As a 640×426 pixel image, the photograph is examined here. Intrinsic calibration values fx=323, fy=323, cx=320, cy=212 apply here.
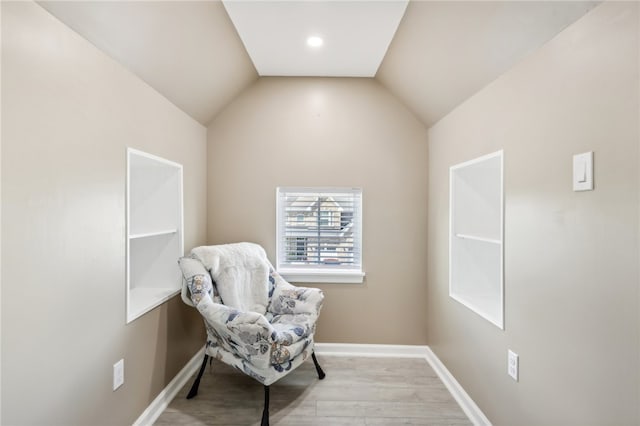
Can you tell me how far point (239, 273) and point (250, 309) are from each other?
29 centimetres

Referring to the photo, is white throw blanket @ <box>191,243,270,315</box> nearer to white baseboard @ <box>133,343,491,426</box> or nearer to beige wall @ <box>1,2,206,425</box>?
beige wall @ <box>1,2,206,425</box>

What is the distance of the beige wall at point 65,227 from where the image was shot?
113 centimetres

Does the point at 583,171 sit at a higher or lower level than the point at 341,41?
lower

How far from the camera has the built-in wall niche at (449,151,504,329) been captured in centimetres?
240

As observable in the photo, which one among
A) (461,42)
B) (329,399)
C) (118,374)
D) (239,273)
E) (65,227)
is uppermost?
(461,42)

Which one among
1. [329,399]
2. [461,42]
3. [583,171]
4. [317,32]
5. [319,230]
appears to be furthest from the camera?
[319,230]

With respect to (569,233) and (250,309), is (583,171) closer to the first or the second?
(569,233)

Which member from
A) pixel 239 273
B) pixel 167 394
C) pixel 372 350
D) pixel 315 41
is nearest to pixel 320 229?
pixel 239 273

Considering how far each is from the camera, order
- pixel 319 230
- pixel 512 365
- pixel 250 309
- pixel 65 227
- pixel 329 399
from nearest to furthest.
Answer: pixel 65 227 < pixel 512 365 < pixel 329 399 < pixel 250 309 < pixel 319 230

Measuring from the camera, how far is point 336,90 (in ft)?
9.68

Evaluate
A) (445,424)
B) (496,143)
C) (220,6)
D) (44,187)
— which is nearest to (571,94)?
(496,143)

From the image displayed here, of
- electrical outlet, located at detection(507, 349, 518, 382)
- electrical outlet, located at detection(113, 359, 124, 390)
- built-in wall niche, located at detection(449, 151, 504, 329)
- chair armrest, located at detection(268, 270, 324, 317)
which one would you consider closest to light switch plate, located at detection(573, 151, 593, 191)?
electrical outlet, located at detection(507, 349, 518, 382)

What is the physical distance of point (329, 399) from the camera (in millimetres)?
2262

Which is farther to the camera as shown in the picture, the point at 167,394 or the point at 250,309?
the point at 250,309
